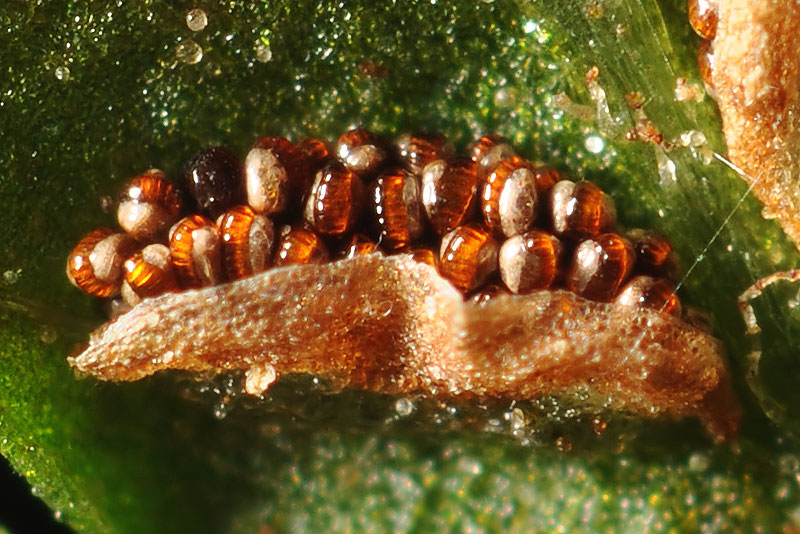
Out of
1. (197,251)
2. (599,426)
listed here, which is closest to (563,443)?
(599,426)

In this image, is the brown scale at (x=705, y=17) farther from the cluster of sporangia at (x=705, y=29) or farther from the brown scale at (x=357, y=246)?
the brown scale at (x=357, y=246)

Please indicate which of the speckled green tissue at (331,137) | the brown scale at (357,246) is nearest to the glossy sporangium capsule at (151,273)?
the speckled green tissue at (331,137)

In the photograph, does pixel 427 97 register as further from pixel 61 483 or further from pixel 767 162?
pixel 61 483

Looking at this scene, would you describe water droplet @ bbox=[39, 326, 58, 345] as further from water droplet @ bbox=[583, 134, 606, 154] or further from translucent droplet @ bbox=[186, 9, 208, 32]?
water droplet @ bbox=[583, 134, 606, 154]

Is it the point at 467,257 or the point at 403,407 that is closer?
the point at 467,257

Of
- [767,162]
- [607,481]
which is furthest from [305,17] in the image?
[607,481]

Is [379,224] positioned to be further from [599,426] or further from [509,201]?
[599,426]
